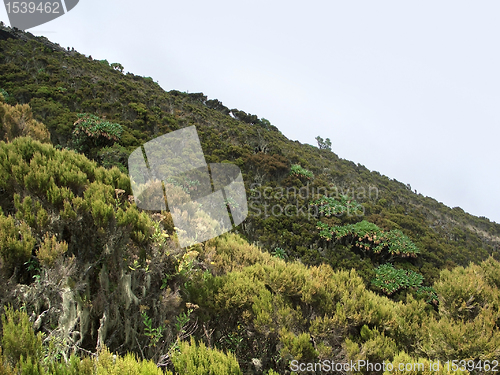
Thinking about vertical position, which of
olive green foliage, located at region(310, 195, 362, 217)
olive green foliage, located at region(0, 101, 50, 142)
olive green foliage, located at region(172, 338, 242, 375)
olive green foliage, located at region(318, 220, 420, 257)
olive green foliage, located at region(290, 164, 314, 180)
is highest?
olive green foliage, located at region(290, 164, 314, 180)

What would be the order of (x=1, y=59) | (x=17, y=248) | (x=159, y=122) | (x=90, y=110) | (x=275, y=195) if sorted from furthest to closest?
(x=1, y=59)
(x=159, y=122)
(x=90, y=110)
(x=275, y=195)
(x=17, y=248)

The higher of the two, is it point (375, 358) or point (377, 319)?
point (377, 319)

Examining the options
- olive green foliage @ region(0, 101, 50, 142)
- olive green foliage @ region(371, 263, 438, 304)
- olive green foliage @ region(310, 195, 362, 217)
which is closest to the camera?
olive green foliage @ region(0, 101, 50, 142)

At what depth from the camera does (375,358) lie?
3.31m

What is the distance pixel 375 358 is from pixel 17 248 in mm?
4335

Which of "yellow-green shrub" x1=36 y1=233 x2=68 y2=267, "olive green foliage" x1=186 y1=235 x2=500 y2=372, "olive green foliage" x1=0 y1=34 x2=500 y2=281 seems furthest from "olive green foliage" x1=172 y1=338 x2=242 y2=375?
"olive green foliage" x1=0 y1=34 x2=500 y2=281

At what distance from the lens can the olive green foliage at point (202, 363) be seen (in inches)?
94.0

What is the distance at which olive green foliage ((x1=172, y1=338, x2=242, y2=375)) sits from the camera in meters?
2.39

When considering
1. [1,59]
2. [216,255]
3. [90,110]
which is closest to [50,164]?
[216,255]

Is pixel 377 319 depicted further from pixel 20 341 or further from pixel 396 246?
pixel 396 246

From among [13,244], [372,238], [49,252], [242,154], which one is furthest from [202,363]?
[242,154]

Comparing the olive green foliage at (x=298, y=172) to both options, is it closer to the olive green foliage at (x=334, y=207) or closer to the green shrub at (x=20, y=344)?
the olive green foliage at (x=334, y=207)

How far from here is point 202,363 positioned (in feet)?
8.17

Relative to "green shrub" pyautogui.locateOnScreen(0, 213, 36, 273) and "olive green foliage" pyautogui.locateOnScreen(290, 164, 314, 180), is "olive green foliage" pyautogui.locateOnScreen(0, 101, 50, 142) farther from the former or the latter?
"olive green foliage" pyautogui.locateOnScreen(290, 164, 314, 180)
